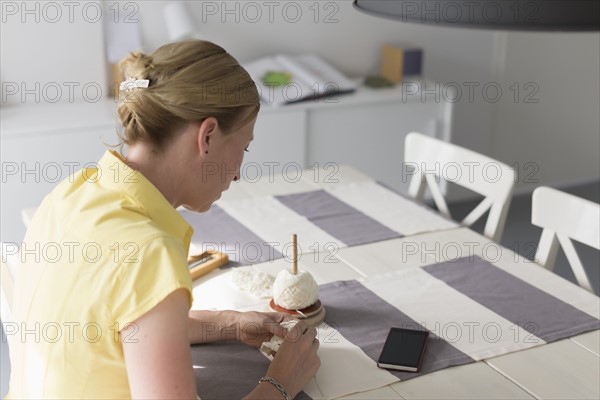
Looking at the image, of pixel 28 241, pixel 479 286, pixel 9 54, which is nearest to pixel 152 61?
pixel 28 241

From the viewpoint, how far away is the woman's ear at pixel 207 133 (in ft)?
4.18

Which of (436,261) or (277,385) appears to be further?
(436,261)

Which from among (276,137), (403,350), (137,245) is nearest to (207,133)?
(137,245)

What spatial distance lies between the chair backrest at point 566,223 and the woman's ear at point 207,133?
1.05m

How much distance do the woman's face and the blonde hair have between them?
2 cm

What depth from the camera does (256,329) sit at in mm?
1597

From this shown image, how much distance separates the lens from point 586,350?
62.6 inches

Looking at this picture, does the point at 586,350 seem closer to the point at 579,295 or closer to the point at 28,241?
the point at 579,295

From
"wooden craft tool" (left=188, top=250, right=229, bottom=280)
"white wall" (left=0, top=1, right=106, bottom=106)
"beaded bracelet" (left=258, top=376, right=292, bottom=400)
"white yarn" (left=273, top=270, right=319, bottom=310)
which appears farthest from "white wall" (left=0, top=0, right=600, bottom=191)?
"beaded bracelet" (left=258, top=376, right=292, bottom=400)

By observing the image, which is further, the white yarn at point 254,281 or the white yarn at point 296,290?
the white yarn at point 254,281

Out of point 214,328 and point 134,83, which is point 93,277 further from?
point 214,328

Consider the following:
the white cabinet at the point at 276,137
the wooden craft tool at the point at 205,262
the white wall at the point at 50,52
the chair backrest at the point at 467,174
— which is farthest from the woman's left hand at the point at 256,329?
the white wall at the point at 50,52

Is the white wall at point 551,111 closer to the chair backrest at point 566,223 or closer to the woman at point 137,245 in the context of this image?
the chair backrest at point 566,223

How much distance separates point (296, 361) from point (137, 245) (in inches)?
16.7
